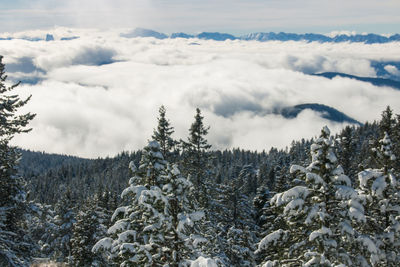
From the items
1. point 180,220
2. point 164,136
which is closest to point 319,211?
point 180,220

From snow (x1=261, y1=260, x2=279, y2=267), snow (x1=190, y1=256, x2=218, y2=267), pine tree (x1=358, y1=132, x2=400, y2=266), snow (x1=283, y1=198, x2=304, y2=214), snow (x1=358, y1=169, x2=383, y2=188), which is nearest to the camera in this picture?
snow (x1=190, y1=256, x2=218, y2=267)

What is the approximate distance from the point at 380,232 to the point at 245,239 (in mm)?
15642

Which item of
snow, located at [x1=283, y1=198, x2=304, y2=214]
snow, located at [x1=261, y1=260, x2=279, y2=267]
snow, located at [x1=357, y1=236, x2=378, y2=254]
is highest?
snow, located at [x1=283, y1=198, x2=304, y2=214]

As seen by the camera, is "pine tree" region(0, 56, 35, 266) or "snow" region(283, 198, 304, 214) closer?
"snow" region(283, 198, 304, 214)

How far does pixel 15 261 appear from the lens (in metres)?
16.1

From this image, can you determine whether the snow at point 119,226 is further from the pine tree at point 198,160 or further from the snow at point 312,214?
the pine tree at point 198,160

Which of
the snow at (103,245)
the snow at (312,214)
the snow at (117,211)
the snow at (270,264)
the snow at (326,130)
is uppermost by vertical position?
the snow at (326,130)

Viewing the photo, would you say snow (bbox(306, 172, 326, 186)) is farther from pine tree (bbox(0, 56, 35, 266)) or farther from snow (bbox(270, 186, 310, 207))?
pine tree (bbox(0, 56, 35, 266))

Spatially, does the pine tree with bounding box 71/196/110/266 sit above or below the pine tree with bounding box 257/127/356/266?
below

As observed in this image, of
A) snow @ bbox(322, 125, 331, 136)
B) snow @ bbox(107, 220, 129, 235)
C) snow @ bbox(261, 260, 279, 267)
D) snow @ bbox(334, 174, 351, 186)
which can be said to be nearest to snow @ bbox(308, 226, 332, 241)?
snow @ bbox(334, 174, 351, 186)

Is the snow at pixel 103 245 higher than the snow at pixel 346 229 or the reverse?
the reverse

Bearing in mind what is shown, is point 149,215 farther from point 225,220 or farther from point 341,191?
point 225,220

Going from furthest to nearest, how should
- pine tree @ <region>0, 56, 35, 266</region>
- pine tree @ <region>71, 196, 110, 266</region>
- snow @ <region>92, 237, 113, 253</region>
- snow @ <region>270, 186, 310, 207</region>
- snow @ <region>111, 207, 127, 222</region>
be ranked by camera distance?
1. pine tree @ <region>71, 196, 110, 266</region>
2. pine tree @ <region>0, 56, 35, 266</region>
3. snow @ <region>111, 207, 127, 222</region>
4. snow @ <region>92, 237, 113, 253</region>
5. snow @ <region>270, 186, 310, 207</region>

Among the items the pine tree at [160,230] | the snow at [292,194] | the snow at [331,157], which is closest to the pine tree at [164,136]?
the pine tree at [160,230]
